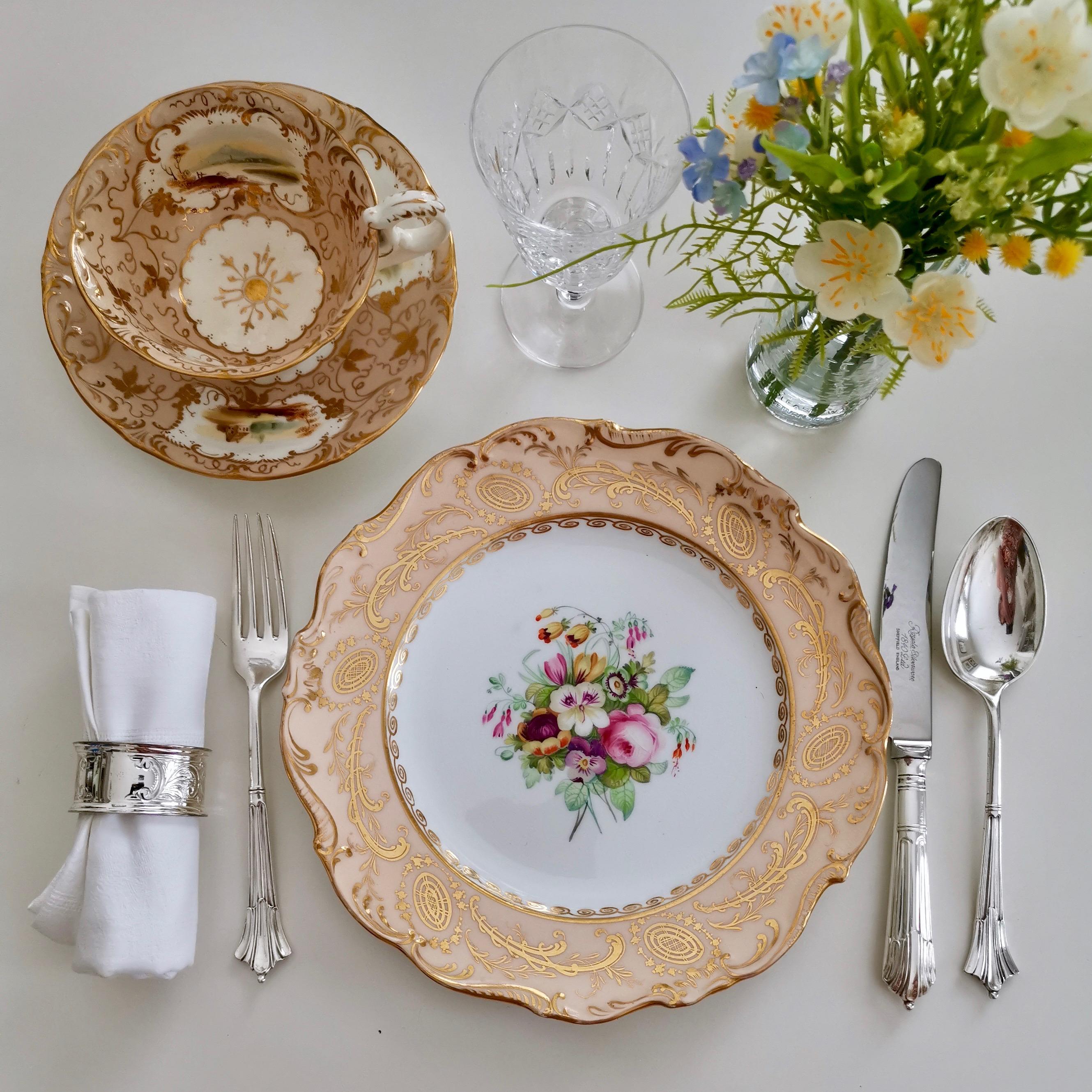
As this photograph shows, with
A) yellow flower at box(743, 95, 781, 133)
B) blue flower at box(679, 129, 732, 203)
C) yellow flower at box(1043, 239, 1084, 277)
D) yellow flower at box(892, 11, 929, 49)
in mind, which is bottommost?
yellow flower at box(1043, 239, 1084, 277)

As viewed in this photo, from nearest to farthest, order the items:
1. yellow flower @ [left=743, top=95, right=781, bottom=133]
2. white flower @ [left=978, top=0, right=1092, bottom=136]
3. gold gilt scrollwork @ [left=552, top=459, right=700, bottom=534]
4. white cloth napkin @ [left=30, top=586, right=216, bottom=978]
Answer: white flower @ [left=978, top=0, right=1092, bottom=136]
yellow flower @ [left=743, top=95, right=781, bottom=133]
white cloth napkin @ [left=30, top=586, right=216, bottom=978]
gold gilt scrollwork @ [left=552, top=459, right=700, bottom=534]

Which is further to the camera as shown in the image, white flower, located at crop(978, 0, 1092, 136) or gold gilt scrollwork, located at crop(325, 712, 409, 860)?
gold gilt scrollwork, located at crop(325, 712, 409, 860)

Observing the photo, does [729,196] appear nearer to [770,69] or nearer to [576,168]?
[770,69]

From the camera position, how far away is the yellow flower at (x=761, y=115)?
1.79 ft

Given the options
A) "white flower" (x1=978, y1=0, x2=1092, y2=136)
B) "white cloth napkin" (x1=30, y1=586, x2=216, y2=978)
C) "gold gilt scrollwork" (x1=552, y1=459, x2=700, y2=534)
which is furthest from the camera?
"gold gilt scrollwork" (x1=552, y1=459, x2=700, y2=534)

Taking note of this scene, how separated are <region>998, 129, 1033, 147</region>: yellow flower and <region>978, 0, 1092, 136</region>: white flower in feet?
0.13

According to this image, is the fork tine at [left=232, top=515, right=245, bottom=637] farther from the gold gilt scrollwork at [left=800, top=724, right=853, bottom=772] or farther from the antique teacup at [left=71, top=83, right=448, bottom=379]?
the gold gilt scrollwork at [left=800, top=724, right=853, bottom=772]

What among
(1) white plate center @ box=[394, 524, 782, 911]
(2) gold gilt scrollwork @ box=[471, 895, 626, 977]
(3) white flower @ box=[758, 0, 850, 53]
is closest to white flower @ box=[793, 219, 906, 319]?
(3) white flower @ box=[758, 0, 850, 53]

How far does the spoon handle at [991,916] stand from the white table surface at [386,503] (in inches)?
0.6

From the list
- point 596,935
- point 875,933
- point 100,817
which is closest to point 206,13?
point 100,817

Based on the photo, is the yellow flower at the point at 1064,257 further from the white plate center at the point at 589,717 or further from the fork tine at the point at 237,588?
the fork tine at the point at 237,588

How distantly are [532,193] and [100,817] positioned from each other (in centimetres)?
73

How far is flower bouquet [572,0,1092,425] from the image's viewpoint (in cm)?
45

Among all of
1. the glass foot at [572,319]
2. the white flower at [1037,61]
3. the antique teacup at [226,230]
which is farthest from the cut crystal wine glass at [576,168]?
the white flower at [1037,61]
